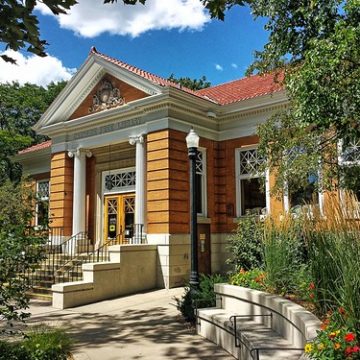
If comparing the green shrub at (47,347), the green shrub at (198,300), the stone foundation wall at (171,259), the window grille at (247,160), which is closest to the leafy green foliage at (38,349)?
the green shrub at (47,347)

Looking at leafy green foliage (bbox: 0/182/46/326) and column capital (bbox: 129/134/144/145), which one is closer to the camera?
leafy green foliage (bbox: 0/182/46/326)

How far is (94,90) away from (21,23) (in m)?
14.1

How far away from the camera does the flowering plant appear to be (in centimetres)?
372

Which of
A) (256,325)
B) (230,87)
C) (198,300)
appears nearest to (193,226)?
(198,300)

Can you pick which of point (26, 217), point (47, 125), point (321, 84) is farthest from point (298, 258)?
point (47, 125)

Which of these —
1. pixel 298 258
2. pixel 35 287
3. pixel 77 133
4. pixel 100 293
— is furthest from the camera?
pixel 77 133

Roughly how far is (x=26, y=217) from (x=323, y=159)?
5.36m

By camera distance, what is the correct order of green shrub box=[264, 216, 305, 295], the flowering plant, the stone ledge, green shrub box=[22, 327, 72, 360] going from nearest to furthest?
the flowering plant
green shrub box=[22, 327, 72, 360]
green shrub box=[264, 216, 305, 295]
the stone ledge

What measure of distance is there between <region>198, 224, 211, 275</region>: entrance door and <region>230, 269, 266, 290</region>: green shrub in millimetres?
6815

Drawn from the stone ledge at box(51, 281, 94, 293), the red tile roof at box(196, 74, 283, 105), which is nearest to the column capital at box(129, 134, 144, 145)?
the red tile roof at box(196, 74, 283, 105)

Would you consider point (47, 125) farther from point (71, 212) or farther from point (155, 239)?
point (155, 239)

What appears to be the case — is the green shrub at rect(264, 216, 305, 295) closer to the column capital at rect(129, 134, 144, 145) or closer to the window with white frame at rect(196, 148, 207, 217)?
the window with white frame at rect(196, 148, 207, 217)

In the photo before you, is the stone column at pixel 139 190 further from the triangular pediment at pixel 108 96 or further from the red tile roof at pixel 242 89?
the red tile roof at pixel 242 89

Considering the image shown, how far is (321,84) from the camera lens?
6.62 meters
